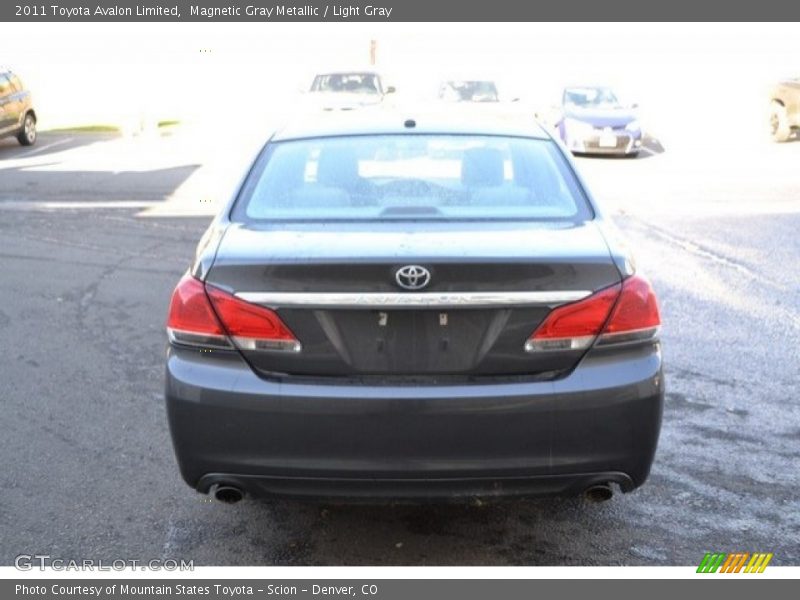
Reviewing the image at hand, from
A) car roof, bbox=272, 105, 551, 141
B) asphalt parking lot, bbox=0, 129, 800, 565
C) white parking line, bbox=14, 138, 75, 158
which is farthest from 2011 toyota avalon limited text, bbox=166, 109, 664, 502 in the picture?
white parking line, bbox=14, 138, 75, 158

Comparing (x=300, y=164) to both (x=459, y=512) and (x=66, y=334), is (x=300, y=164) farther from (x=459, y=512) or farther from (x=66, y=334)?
(x=66, y=334)

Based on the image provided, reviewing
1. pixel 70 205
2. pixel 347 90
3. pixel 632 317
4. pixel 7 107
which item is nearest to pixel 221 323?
pixel 632 317

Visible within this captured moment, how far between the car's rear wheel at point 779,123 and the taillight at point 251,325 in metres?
18.8

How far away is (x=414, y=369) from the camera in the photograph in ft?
9.78

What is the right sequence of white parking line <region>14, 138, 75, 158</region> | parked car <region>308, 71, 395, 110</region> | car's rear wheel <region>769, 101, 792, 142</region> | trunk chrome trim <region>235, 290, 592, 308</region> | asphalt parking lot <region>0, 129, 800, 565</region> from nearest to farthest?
trunk chrome trim <region>235, 290, 592, 308</region> < asphalt parking lot <region>0, 129, 800, 565</region> < white parking line <region>14, 138, 75, 158</region> < parked car <region>308, 71, 395, 110</region> < car's rear wheel <region>769, 101, 792, 142</region>

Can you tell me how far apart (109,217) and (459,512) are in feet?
26.8

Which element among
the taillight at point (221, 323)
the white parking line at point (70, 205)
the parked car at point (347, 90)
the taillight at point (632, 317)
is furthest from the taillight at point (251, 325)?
the parked car at point (347, 90)

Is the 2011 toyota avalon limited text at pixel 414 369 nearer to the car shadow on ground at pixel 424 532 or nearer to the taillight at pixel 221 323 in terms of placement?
the taillight at pixel 221 323

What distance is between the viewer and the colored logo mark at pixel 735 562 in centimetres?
337

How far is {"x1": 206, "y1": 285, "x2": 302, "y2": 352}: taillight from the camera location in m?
2.99

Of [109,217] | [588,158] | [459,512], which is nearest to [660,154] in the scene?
[588,158]

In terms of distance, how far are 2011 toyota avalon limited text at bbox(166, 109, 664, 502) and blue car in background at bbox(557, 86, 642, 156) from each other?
14.8 m

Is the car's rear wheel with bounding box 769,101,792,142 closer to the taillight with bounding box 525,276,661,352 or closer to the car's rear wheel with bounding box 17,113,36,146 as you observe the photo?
the car's rear wheel with bounding box 17,113,36,146

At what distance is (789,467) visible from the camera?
163 inches
